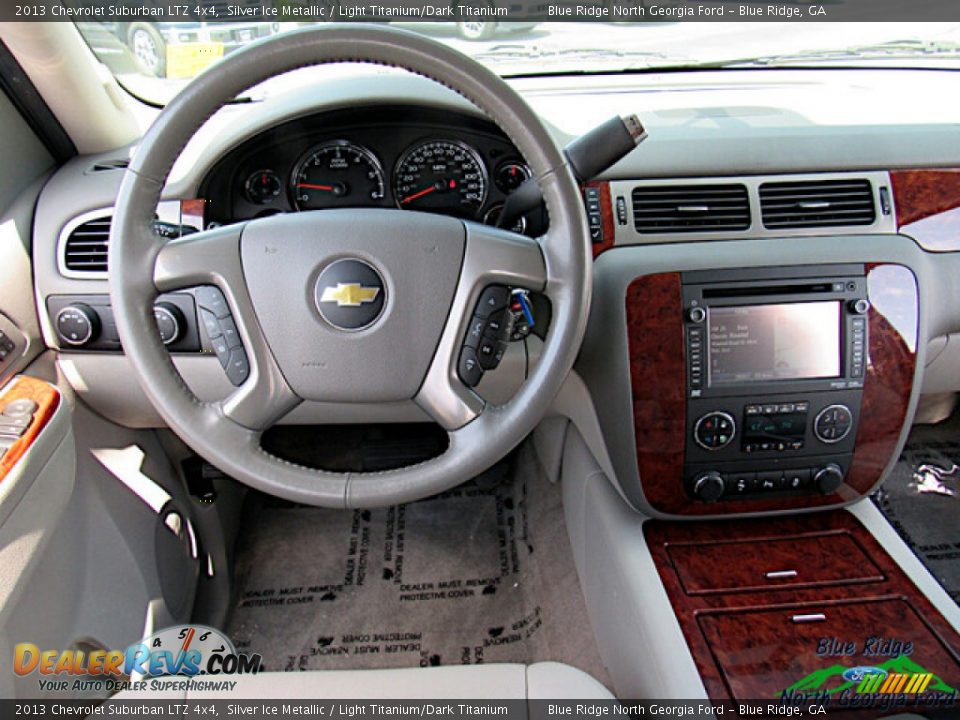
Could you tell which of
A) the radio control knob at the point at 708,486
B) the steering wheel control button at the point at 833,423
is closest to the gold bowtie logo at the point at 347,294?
the radio control knob at the point at 708,486

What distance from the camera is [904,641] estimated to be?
112 centimetres

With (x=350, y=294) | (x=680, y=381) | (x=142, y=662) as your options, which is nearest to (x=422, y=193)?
(x=350, y=294)

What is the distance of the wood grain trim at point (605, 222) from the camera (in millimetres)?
1364

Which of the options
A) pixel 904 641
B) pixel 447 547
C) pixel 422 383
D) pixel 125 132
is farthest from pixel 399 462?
pixel 904 641

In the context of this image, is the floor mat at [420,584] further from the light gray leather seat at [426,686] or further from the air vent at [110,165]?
the air vent at [110,165]

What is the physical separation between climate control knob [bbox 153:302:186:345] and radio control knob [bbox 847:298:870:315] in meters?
1.26

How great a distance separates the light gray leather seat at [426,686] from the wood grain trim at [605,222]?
2.48 feet

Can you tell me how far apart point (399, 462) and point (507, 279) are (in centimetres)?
95

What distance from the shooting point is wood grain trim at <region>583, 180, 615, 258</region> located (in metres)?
1.36

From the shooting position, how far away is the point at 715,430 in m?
1.32

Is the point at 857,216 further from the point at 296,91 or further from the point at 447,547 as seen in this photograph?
the point at 447,547

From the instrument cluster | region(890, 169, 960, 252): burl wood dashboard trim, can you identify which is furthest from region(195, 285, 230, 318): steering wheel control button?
region(890, 169, 960, 252): burl wood dashboard trim

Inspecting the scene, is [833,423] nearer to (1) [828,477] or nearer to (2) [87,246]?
(1) [828,477]

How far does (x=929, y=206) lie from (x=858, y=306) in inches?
12.5
